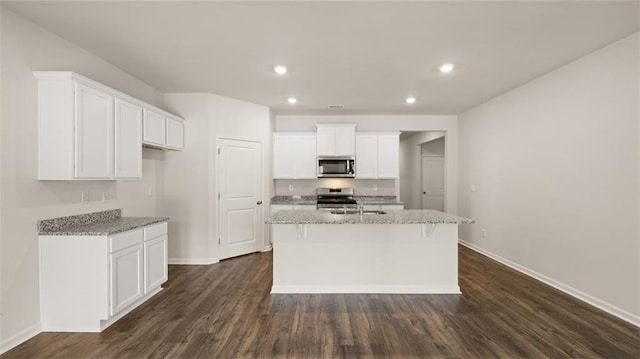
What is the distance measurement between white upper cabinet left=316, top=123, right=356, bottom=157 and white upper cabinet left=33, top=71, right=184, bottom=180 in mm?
3318

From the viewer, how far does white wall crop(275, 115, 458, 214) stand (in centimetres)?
615

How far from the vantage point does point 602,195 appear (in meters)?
3.07

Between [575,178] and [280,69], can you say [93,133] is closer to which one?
[280,69]

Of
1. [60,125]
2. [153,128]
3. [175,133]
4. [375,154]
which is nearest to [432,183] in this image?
[375,154]

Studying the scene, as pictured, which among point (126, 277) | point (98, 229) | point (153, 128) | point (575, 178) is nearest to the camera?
point (98, 229)

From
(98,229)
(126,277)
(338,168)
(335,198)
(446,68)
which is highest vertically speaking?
(446,68)

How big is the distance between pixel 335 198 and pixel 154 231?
3.46 meters

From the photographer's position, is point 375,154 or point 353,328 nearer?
point 353,328

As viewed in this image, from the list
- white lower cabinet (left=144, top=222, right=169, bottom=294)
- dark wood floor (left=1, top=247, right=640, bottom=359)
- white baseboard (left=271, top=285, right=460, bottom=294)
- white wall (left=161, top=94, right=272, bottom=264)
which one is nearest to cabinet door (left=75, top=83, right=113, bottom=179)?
white lower cabinet (left=144, top=222, right=169, bottom=294)

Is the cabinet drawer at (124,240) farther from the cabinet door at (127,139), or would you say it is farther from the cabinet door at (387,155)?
the cabinet door at (387,155)

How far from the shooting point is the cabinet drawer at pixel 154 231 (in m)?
3.19

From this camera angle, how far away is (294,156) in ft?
19.3

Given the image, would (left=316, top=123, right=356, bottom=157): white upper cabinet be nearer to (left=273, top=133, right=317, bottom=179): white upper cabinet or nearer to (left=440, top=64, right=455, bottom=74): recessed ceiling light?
(left=273, top=133, right=317, bottom=179): white upper cabinet

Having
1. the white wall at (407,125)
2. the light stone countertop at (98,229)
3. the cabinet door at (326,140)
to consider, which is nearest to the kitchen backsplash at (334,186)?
the cabinet door at (326,140)
